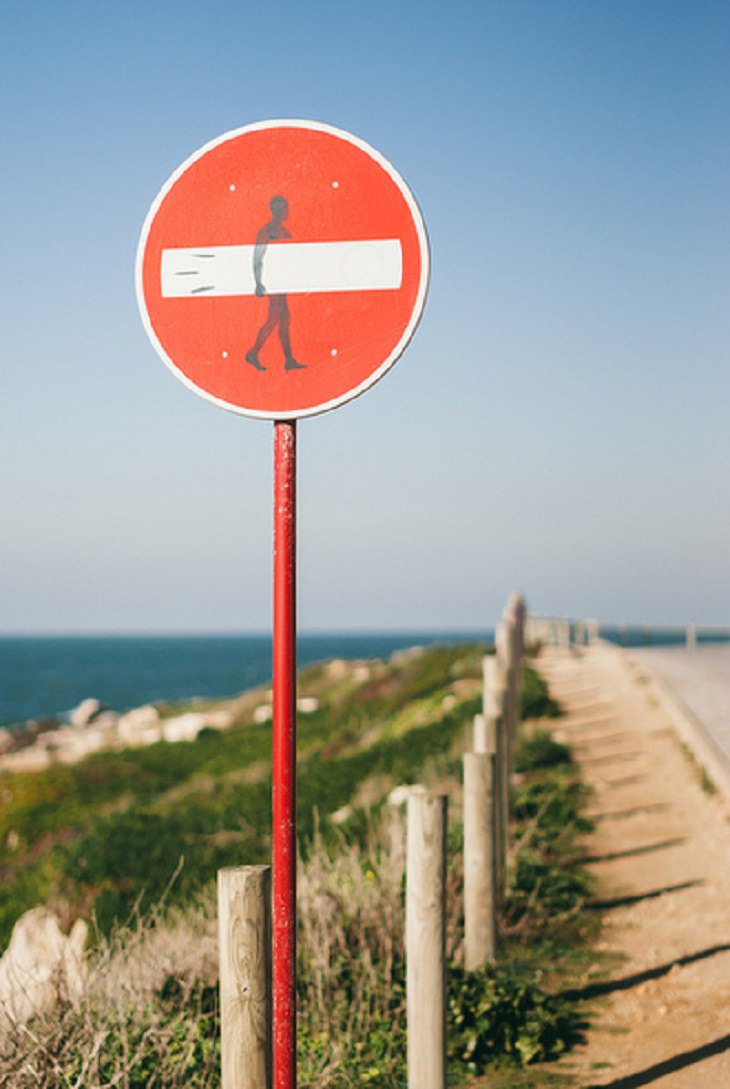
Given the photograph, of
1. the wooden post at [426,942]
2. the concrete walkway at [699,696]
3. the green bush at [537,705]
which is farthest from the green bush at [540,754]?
the wooden post at [426,942]

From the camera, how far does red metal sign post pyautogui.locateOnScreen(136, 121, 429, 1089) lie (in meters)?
3.15

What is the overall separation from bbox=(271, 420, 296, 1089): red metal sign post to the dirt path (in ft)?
6.94

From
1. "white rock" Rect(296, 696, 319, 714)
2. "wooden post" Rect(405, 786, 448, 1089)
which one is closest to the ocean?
"white rock" Rect(296, 696, 319, 714)

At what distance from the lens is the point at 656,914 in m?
7.23

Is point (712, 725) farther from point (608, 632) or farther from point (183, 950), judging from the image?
point (608, 632)

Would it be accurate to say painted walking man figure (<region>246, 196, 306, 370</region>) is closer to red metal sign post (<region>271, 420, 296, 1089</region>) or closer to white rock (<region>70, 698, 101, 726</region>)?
red metal sign post (<region>271, 420, 296, 1089</region>)

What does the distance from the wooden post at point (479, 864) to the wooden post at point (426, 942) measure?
161 centimetres

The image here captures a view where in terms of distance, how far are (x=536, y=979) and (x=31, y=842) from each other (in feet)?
37.7

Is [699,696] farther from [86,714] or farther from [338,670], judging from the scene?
[86,714]

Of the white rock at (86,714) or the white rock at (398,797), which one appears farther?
the white rock at (86,714)

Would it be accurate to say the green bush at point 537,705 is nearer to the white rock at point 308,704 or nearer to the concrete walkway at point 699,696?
the concrete walkway at point 699,696


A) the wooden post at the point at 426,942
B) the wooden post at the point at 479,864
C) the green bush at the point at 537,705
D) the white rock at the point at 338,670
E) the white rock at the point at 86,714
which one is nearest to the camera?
the wooden post at the point at 426,942

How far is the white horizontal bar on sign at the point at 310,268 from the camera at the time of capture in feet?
10.4

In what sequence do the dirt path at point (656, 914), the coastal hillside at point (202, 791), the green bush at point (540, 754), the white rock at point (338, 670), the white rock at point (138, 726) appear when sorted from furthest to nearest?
the white rock at point (338, 670)
the white rock at point (138, 726)
the green bush at point (540, 754)
the coastal hillside at point (202, 791)
the dirt path at point (656, 914)
